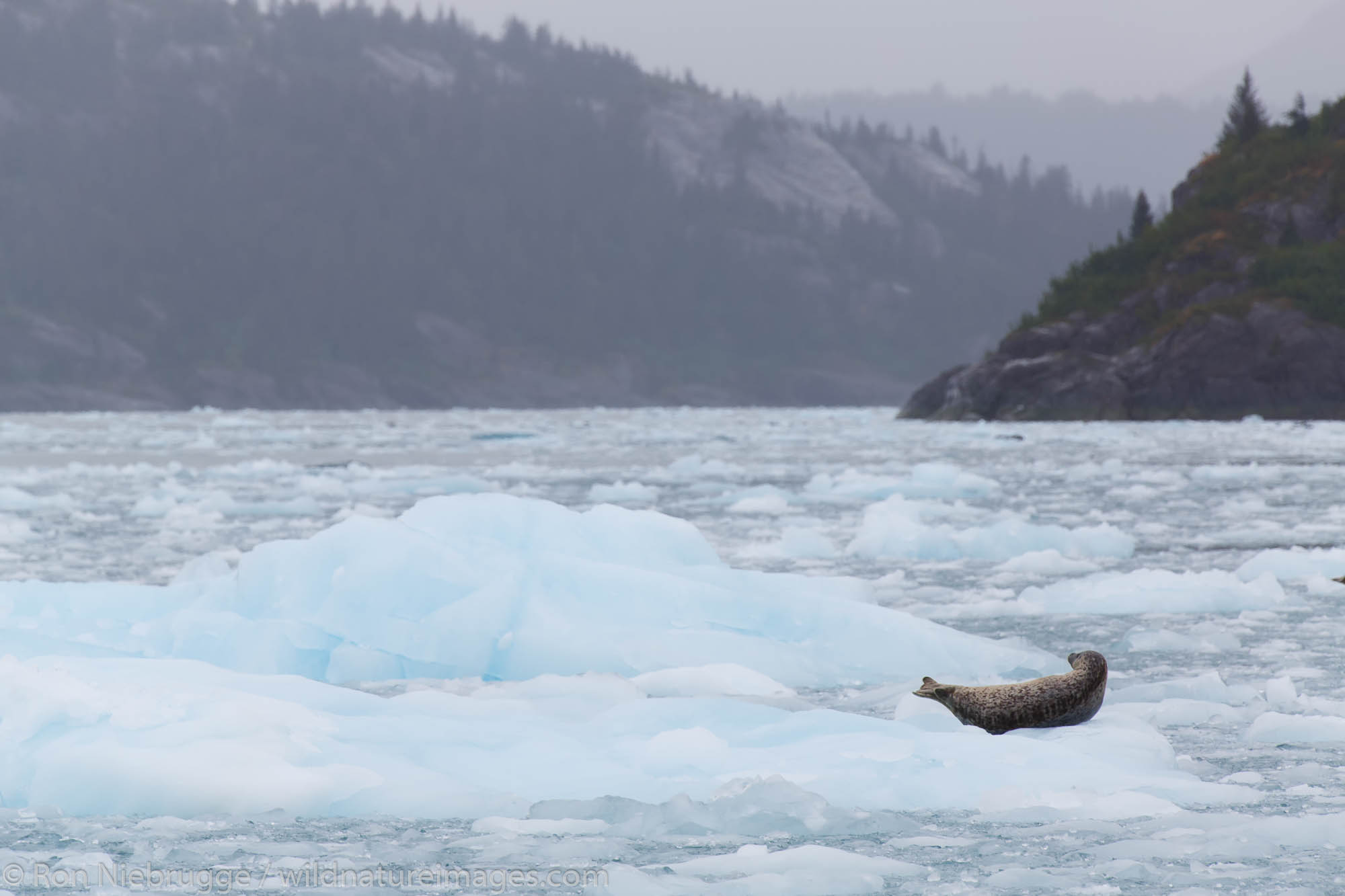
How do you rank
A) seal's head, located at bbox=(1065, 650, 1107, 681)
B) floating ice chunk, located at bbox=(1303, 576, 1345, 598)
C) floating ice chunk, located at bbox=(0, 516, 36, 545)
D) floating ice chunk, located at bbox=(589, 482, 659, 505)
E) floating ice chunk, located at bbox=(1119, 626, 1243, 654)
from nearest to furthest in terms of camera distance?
1. seal's head, located at bbox=(1065, 650, 1107, 681)
2. floating ice chunk, located at bbox=(1119, 626, 1243, 654)
3. floating ice chunk, located at bbox=(1303, 576, 1345, 598)
4. floating ice chunk, located at bbox=(0, 516, 36, 545)
5. floating ice chunk, located at bbox=(589, 482, 659, 505)

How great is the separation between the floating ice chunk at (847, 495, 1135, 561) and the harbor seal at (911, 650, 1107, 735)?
6.55 meters

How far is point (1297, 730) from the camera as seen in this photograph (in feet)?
19.5

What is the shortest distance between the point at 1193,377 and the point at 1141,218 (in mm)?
23756

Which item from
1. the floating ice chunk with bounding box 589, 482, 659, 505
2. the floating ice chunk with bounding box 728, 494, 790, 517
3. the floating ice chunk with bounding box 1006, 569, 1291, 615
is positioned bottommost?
the floating ice chunk with bounding box 1006, 569, 1291, 615

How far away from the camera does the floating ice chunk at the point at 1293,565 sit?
10977 mm

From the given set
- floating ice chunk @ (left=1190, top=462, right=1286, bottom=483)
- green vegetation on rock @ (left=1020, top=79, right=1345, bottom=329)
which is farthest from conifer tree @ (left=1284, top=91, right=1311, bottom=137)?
floating ice chunk @ (left=1190, top=462, right=1286, bottom=483)

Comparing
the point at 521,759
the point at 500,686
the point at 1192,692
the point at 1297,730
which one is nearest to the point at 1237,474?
the point at 1192,692

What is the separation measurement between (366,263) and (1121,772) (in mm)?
191219

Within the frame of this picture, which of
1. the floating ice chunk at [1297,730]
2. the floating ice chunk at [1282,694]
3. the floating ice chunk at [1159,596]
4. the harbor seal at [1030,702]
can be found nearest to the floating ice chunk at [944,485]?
the floating ice chunk at [1159,596]

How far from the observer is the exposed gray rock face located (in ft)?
204

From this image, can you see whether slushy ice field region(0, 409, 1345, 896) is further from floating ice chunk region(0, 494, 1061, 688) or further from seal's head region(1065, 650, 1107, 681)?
seal's head region(1065, 650, 1107, 681)

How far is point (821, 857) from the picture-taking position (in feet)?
14.4

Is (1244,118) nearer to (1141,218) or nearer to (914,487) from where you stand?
(1141,218)

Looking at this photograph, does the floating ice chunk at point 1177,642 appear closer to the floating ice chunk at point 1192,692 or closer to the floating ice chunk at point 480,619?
the floating ice chunk at point 480,619
